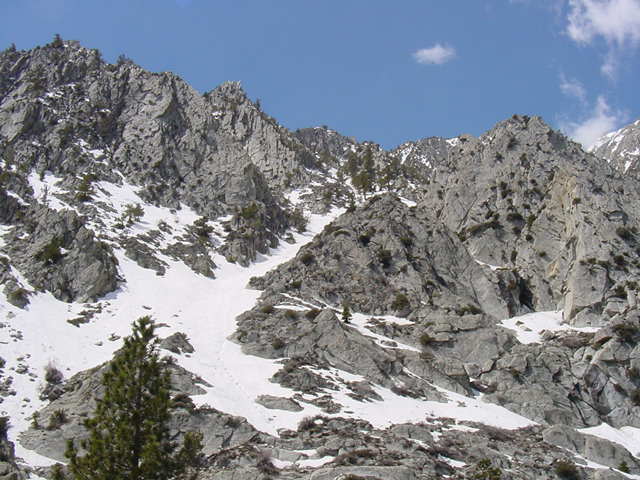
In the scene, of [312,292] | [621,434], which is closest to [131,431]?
[621,434]

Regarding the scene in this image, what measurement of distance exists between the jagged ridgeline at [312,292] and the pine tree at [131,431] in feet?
17.1

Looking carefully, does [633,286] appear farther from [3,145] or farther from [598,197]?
[3,145]

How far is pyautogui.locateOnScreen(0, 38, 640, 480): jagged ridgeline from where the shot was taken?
32406 mm

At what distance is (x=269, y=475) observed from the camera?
24.4m

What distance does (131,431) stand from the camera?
17.2 metres

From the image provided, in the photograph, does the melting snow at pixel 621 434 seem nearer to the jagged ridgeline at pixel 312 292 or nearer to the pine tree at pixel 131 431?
the jagged ridgeline at pixel 312 292

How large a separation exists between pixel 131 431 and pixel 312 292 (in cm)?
4196

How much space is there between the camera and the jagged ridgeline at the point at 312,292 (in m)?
32.4

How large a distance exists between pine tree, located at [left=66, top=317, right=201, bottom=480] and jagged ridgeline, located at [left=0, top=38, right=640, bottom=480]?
520 centimetres

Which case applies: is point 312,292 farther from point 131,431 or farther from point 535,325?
point 131,431

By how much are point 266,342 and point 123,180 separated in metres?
53.7

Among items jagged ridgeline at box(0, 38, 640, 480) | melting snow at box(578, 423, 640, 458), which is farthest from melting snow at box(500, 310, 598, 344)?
melting snow at box(578, 423, 640, 458)

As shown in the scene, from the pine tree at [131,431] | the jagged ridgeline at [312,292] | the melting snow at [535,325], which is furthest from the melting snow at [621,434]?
the pine tree at [131,431]

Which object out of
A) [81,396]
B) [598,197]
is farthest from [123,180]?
[598,197]
